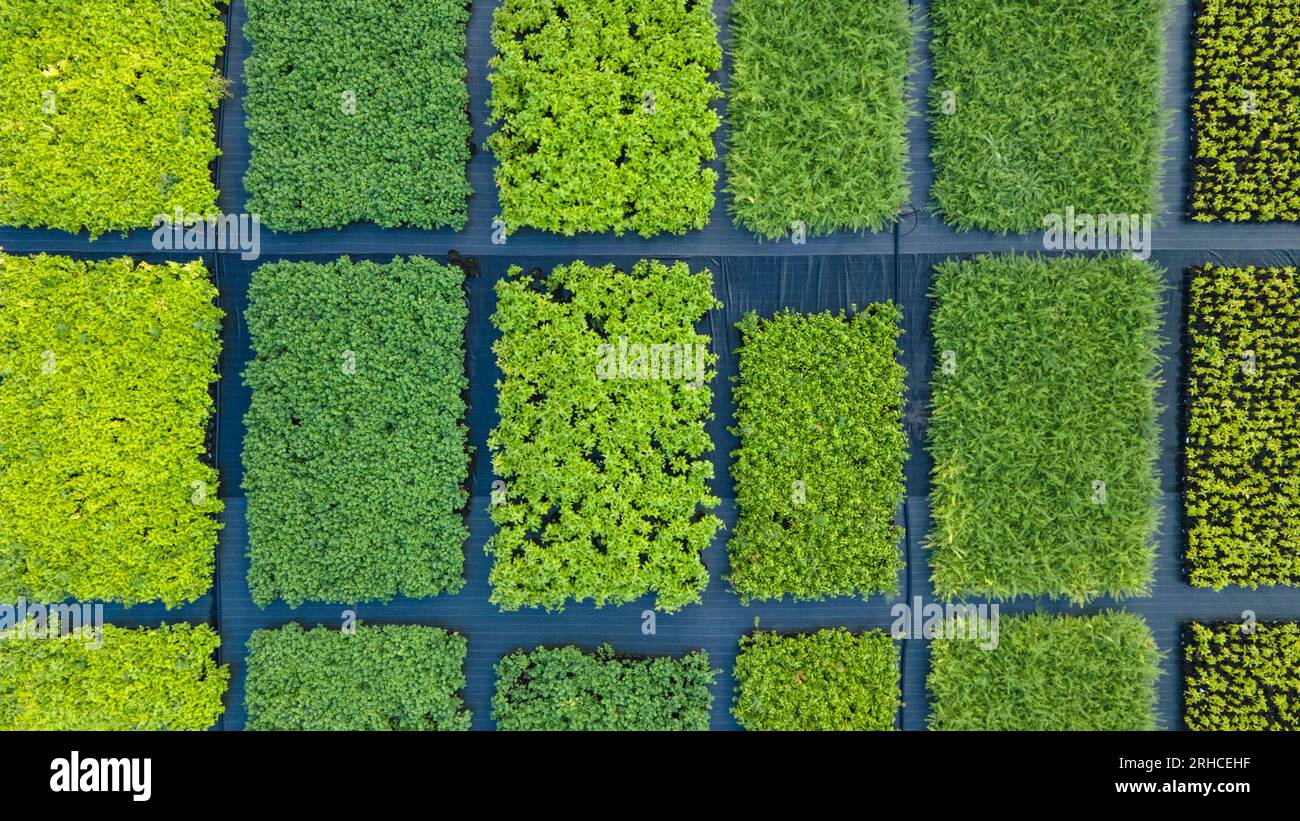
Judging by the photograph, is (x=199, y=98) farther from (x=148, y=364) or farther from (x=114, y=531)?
(x=114, y=531)

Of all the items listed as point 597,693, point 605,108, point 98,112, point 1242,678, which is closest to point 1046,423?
point 1242,678

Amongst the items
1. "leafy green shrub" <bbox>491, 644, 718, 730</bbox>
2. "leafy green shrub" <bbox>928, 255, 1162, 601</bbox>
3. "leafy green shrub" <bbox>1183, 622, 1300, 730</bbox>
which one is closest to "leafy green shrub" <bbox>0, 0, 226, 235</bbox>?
"leafy green shrub" <bbox>491, 644, 718, 730</bbox>

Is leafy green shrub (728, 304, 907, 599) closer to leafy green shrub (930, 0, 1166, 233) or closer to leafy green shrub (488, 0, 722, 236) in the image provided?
leafy green shrub (488, 0, 722, 236)

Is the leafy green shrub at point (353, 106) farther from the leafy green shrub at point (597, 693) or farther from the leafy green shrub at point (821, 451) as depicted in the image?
the leafy green shrub at point (597, 693)

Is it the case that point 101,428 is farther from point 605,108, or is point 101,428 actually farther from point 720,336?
point 720,336

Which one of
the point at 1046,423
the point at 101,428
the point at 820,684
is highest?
the point at 1046,423
